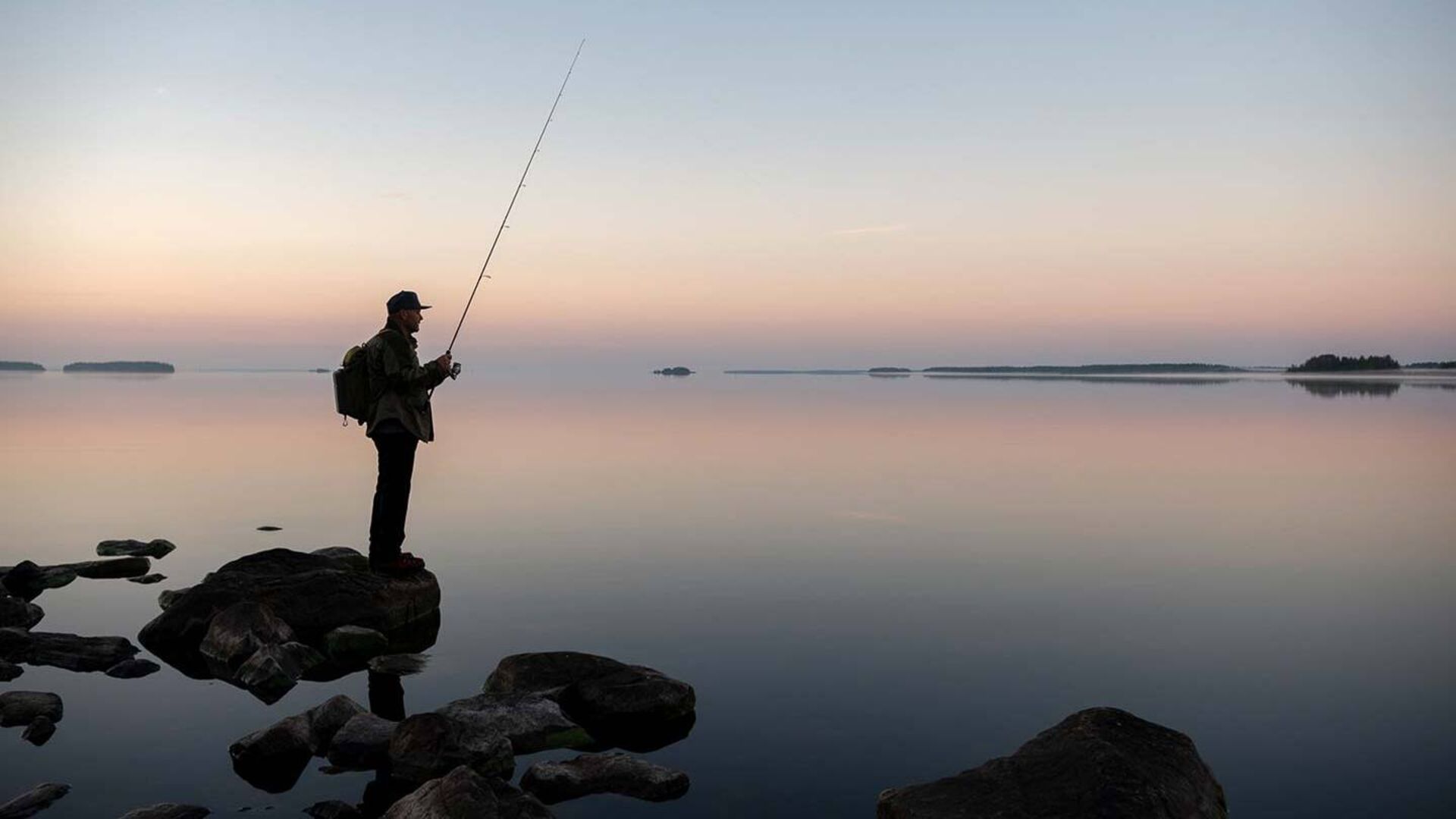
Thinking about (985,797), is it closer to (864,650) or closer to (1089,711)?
(1089,711)

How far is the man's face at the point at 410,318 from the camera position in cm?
1193

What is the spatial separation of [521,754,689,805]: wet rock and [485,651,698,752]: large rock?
72 cm

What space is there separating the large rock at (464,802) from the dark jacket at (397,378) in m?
6.09

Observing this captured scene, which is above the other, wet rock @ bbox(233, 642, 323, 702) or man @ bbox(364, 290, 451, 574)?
man @ bbox(364, 290, 451, 574)

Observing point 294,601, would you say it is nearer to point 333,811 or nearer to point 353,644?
point 353,644

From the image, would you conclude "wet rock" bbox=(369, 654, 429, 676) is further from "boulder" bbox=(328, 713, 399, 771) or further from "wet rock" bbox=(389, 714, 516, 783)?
"wet rock" bbox=(389, 714, 516, 783)

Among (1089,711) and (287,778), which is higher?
(1089,711)

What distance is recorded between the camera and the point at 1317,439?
3709cm

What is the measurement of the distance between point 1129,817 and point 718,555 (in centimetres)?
1060

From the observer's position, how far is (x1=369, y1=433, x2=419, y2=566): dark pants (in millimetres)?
11852

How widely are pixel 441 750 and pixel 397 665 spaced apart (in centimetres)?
307

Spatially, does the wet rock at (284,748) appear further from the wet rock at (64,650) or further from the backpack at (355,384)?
the backpack at (355,384)

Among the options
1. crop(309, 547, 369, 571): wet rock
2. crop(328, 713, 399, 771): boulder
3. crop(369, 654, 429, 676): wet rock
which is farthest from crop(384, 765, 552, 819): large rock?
crop(309, 547, 369, 571): wet rock

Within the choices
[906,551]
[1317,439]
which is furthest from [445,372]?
[1317,439]
